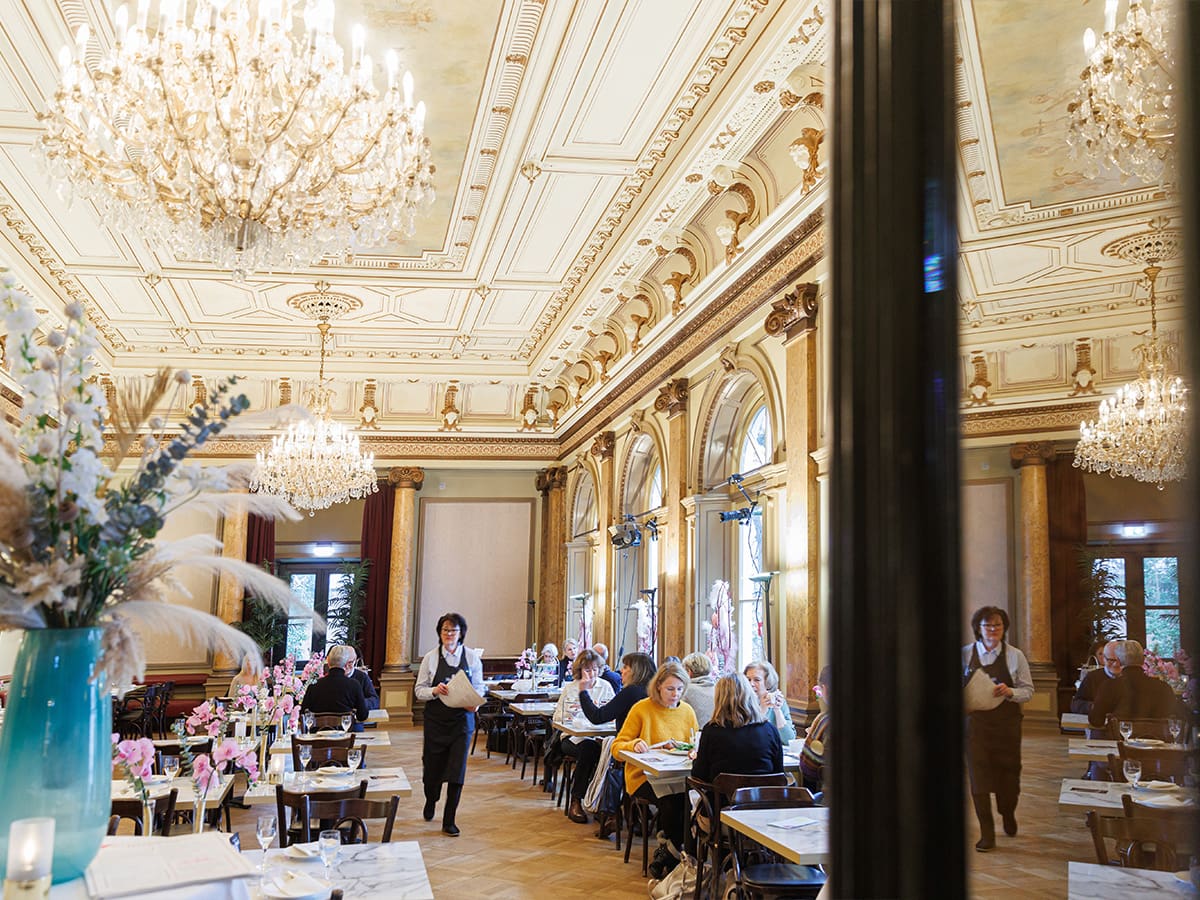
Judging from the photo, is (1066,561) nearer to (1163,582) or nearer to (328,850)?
(1163,582)

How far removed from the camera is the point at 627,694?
746 cm

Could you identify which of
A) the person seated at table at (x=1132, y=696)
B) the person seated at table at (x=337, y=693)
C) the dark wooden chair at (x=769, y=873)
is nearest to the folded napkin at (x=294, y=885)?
the dark wooden chair at (x=769, y=873)

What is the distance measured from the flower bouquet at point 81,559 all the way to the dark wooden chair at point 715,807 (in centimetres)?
359

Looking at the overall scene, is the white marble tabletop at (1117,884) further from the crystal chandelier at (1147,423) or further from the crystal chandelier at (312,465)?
the crystal chandelier at (312,465)

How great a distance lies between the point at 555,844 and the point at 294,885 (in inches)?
180

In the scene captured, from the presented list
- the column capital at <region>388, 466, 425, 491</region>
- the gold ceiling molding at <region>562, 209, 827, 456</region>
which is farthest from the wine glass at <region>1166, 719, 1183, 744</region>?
the column capital at <region>388, 466, 425, 491</region>

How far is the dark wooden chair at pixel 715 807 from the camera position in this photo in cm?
495

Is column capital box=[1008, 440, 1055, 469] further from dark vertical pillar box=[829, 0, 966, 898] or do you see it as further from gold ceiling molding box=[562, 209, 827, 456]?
gold ceiling molding box=[562, 209, 827, 456]

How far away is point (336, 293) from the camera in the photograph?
12.0m

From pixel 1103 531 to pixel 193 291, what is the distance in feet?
41.4

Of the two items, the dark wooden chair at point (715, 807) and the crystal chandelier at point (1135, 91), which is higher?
→ the crystal chandelier at point (1135, 91)

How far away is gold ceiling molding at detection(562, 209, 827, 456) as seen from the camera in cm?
715

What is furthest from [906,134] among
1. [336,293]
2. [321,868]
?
[336,293]

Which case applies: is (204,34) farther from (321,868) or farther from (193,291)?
(193,291)
